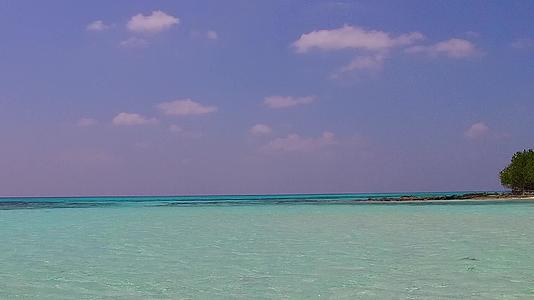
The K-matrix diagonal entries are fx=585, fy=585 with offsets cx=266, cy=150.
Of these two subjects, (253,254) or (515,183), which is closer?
(253,254)

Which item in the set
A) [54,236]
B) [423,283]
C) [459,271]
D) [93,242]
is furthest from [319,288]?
[54,236]

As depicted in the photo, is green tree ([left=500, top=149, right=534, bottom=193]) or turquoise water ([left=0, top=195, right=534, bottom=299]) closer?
turquoise water ([left=0, top=195, right=534, bottom=299])

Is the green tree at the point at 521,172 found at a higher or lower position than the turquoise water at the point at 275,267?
higher

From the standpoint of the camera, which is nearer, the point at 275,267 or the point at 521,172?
the point at 275,267

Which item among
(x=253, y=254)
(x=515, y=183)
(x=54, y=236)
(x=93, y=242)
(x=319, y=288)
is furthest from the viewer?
(x=515, y=183)

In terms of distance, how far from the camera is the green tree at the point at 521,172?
9244 cm

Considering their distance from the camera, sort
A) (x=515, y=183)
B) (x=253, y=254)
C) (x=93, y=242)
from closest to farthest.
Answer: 1. (x=253, y=254)
2. (x=93, y=242)
3. (x=515, y=183)

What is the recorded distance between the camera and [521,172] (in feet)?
311

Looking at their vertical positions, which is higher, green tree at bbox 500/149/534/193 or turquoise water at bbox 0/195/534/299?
green tree at bbox 500/149/534/193

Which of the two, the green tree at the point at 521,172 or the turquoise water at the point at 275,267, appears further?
the green tree at the point at 521,172

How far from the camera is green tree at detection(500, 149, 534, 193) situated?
92438 millimetres

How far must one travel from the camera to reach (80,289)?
1117 cm

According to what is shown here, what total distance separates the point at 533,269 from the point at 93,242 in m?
14.5

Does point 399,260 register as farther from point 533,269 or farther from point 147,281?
point 147,281
